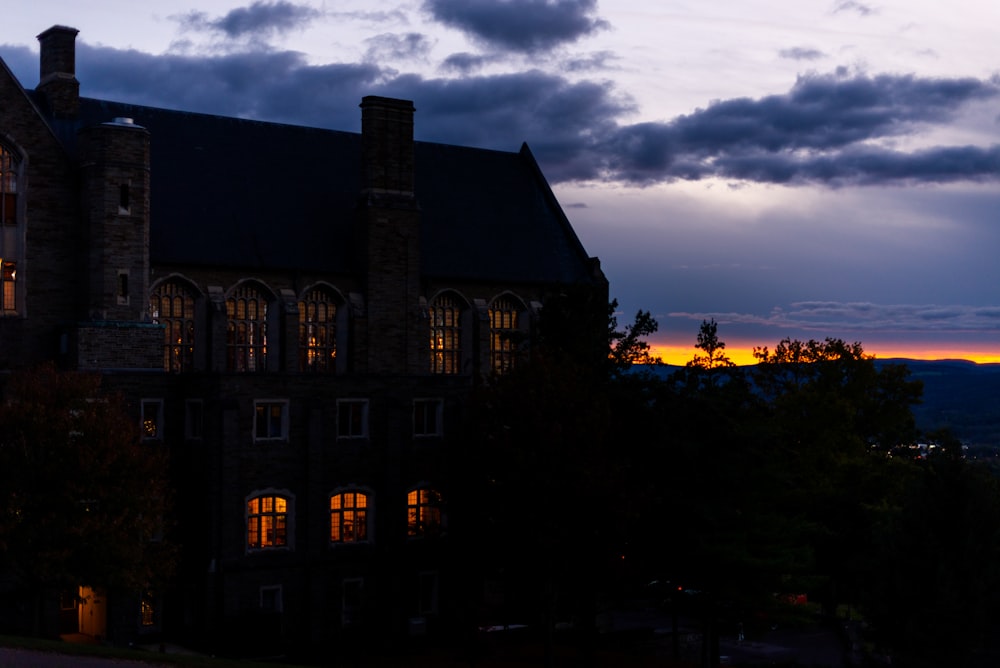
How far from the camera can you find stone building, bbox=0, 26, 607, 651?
4484 cm

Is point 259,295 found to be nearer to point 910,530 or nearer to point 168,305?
point 168,305

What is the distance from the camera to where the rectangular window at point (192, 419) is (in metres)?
46.2

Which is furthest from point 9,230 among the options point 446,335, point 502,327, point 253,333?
point 502,327

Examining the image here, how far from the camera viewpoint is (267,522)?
45.1 metres

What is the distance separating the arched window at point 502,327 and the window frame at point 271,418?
20350 mm

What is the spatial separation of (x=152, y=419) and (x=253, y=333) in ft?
32.7

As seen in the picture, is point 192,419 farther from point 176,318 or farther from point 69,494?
point 69,494

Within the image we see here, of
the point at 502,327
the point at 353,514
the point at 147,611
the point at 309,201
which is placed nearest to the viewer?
the point at 147,611

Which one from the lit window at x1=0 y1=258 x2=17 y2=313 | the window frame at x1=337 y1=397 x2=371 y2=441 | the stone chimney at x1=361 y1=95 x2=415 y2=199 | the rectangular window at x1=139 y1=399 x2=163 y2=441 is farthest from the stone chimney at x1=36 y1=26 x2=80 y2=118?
the window frame at x1=337 y1=397 x2=371 y2=441

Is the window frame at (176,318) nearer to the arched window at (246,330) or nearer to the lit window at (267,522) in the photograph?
the arched window at (246,330)

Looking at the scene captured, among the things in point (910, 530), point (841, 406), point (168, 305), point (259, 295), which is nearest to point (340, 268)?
point (259, 295)

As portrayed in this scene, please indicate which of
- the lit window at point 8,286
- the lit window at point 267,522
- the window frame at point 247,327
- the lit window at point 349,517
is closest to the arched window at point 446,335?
the window frame at point 247,327

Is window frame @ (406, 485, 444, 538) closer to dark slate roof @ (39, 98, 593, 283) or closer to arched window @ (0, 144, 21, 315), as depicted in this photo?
dark slate roof @ (39, 98, 593, 283)

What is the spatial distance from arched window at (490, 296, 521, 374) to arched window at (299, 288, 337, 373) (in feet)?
31.7
